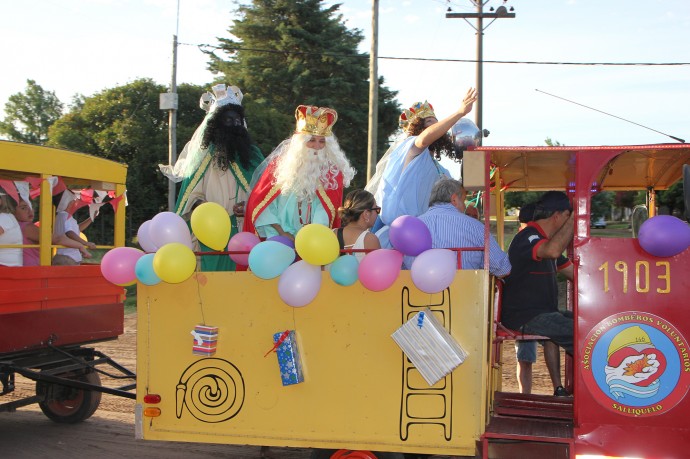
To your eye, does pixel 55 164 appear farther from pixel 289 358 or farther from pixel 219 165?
pixel 289 358

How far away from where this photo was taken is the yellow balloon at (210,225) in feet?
14.0

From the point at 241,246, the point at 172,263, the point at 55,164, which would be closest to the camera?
the point at 172,263

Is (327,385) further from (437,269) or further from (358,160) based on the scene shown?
(358,160)

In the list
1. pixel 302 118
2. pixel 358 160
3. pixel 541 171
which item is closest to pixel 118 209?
pixel 302 118

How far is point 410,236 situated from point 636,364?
1342mm

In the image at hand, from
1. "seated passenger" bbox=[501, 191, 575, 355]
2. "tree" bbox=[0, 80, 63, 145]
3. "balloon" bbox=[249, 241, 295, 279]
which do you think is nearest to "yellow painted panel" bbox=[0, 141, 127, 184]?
"balloon" bbox=[249, 241, 295, 279]

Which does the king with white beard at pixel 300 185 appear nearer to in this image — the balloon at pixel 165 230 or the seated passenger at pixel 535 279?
the balloon at pixel 165 230

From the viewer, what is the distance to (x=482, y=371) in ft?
12.5

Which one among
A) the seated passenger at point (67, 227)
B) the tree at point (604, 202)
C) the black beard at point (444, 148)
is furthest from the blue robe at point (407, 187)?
the seated passenger at point (67, 227)

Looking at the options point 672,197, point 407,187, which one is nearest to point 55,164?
point 407,187

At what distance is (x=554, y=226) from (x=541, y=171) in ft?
1.72

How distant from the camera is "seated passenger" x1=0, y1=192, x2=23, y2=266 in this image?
5965 mm

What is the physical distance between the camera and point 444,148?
5.51 meters

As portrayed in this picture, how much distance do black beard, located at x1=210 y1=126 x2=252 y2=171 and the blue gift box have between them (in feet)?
7.18
